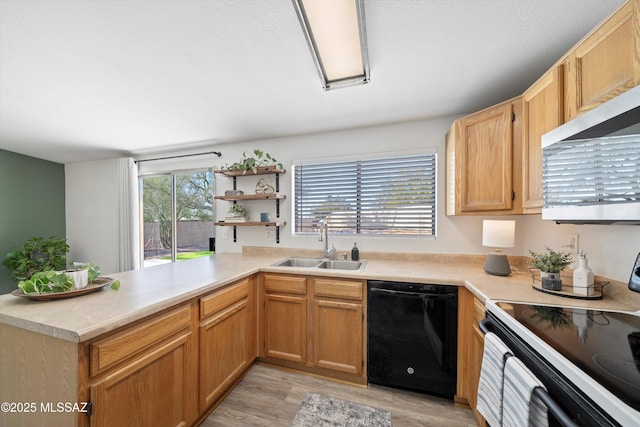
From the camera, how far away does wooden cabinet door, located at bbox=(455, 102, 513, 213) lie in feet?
5.19

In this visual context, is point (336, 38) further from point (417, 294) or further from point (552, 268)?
point (552, 268)

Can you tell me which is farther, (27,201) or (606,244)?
(27,201)

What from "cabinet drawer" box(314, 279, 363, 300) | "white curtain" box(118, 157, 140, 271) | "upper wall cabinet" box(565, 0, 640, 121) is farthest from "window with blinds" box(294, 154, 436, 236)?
"white curtain" box(118, 157, 140, 271)

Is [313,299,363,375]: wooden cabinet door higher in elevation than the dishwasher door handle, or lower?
lower

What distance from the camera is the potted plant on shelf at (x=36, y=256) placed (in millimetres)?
3105

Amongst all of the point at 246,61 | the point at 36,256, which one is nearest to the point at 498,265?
the point at 246,61

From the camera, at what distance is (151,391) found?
1117 millimetres

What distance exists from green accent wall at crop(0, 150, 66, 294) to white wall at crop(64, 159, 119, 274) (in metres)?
0.12

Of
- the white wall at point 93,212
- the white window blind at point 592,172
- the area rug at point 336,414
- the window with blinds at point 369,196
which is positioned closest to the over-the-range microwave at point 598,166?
the white window blind at point 592,172

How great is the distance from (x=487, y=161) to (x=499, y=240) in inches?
23.3

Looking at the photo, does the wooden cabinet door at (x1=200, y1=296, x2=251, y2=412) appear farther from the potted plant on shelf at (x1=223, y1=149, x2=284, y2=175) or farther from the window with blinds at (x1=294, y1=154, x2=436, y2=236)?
the potted plant on shelf at (x1=223, y1=149, x2=284, y2=175)

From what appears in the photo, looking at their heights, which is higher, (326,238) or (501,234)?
(501,234)

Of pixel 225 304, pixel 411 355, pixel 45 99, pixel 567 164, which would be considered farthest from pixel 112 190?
pixel 567 164

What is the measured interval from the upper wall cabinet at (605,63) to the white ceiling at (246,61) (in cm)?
19
